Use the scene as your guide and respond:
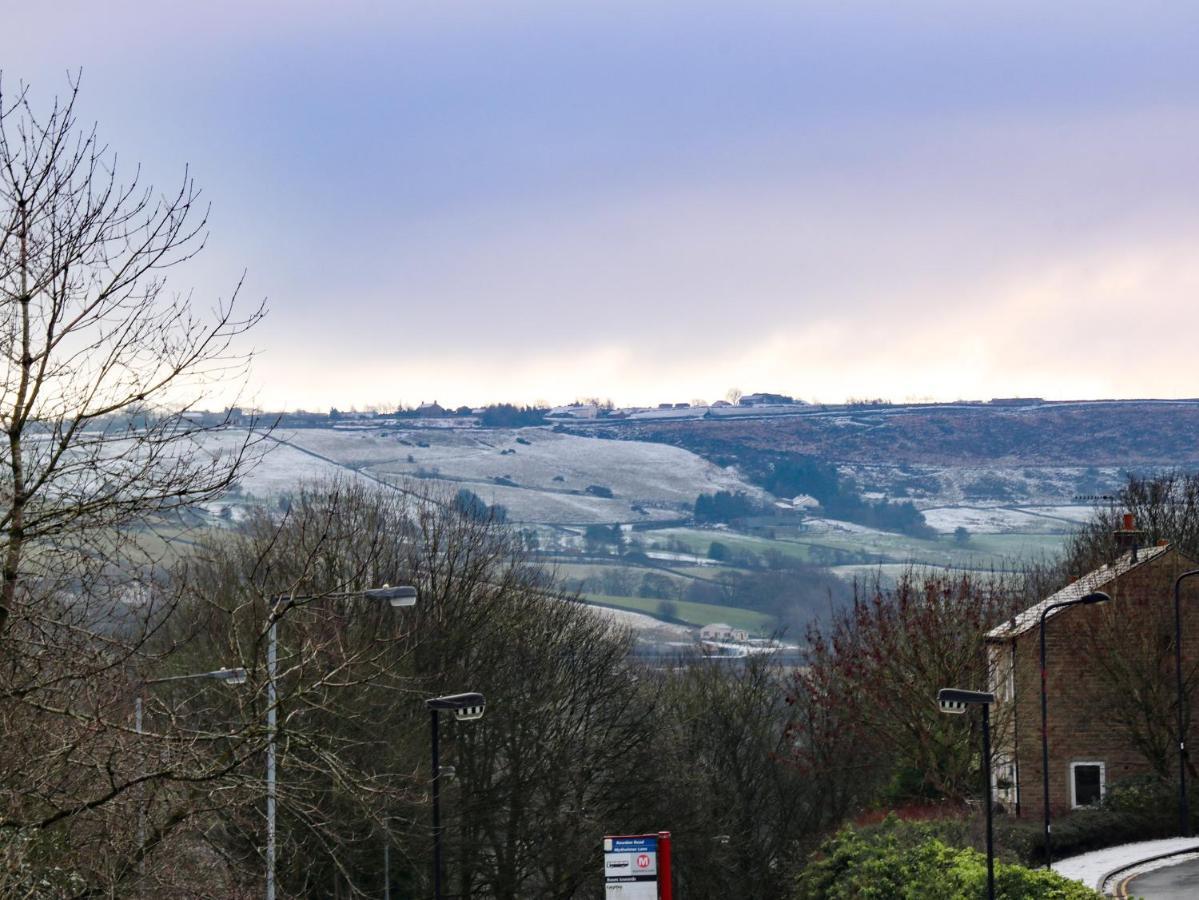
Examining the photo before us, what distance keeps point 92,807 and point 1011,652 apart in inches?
1874

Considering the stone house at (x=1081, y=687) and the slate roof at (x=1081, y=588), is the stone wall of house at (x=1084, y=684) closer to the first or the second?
the stone house at (x=1081, y=687)

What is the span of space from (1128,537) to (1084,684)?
8156mm

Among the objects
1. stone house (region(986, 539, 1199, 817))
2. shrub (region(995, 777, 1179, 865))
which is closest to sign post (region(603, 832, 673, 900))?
shrub (region(995, 777, 1179, 865))

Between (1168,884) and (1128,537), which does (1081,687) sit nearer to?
(1128,537)

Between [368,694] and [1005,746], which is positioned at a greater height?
[368,694]

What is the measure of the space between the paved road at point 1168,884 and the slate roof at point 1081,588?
16409mm

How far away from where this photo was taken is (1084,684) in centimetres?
5662

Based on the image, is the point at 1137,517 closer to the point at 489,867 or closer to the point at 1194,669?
the point at 1194,669

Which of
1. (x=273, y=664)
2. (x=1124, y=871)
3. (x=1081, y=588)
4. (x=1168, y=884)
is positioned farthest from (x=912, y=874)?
(x=1081, y=588)

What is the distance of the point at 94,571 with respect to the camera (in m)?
14.6

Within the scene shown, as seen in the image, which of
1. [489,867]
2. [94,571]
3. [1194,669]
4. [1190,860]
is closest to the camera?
[94,571]

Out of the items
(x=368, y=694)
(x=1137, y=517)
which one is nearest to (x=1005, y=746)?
(x=368, y=694)

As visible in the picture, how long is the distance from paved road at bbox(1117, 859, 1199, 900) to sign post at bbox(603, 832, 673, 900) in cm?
1013

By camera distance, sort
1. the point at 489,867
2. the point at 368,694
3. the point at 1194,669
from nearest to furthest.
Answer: the point at 368,694 < the point at 489,867 < the point at 1194,669
